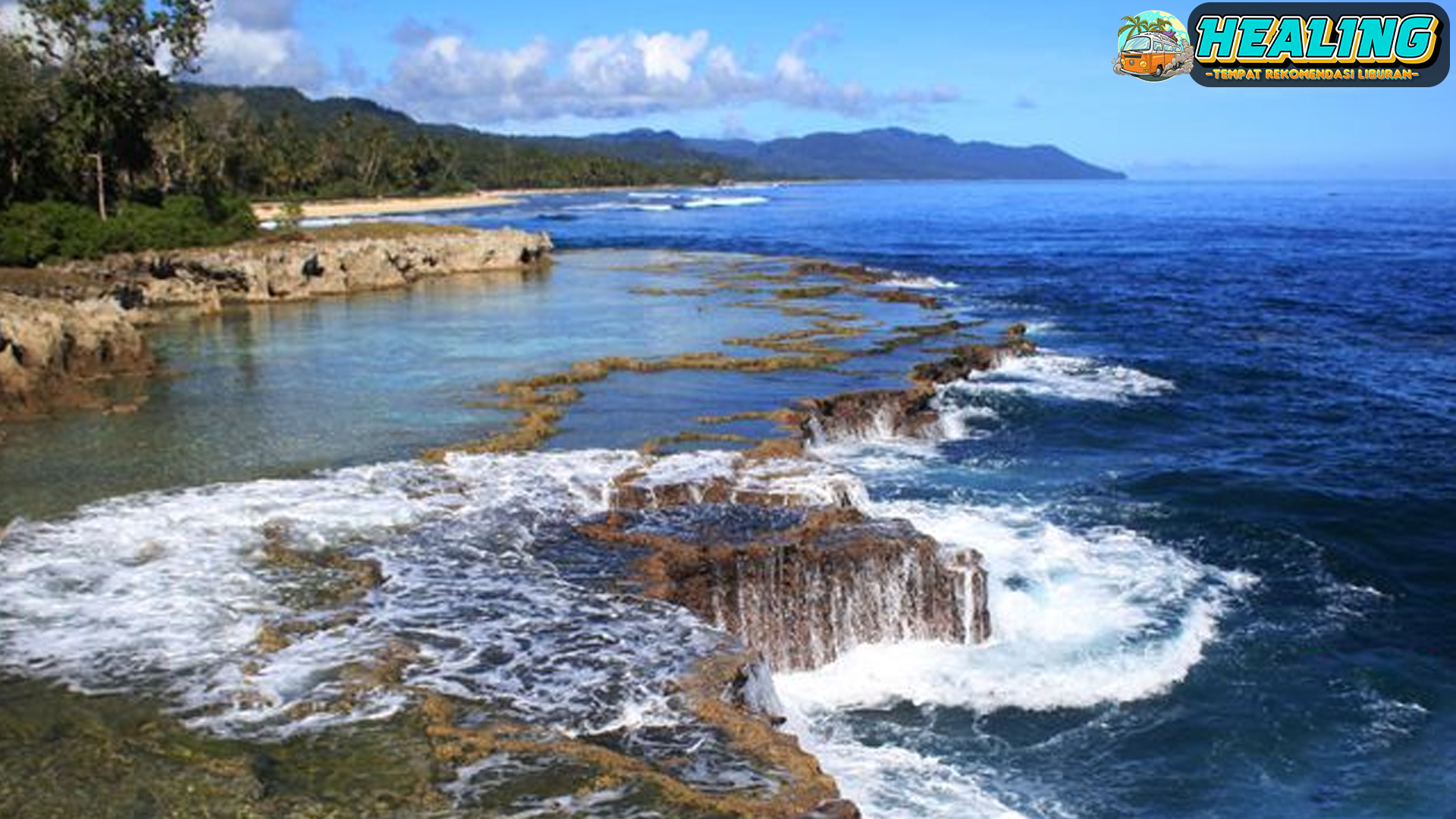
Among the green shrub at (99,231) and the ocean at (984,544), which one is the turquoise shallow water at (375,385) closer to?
the ocean at (984,544)

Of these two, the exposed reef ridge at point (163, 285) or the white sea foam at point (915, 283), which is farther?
the white sea foam at point (915, 283)

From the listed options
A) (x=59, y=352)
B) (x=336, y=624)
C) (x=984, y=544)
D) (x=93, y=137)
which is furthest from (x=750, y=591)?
(x=93, y=137)

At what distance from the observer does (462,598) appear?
15836mm

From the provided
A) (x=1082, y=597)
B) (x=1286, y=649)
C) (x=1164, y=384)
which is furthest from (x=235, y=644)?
(x=1164, y=384)

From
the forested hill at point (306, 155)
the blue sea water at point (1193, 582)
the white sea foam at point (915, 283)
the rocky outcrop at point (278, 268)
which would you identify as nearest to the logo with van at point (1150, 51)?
the blue sea water at point (1193, 582)

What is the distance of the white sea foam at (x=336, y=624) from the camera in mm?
13023

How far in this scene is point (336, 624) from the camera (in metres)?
14.9

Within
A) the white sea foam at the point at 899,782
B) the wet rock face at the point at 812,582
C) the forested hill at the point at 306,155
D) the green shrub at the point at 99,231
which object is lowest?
the white sea foam at the point at 899,782

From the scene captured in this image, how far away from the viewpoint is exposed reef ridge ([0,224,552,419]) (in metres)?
29.7

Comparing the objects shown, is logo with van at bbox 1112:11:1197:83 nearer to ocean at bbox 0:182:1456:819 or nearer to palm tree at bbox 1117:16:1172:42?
palm tree at bbox 1117:16:1172:42

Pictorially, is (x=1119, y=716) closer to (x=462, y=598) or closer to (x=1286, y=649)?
(x=1286, y=649)

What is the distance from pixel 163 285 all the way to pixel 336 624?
4128 centimetres

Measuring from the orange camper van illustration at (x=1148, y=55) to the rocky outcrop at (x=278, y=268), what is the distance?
35309 mm

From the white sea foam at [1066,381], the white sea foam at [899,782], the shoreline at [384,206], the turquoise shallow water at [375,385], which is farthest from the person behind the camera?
the shoreline at [384,206]
